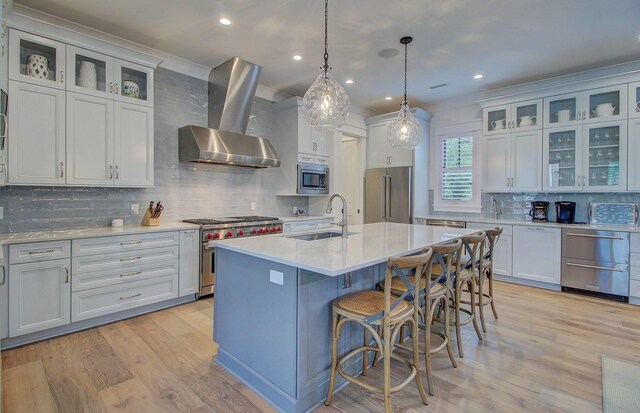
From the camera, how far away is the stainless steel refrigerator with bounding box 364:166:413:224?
17.8 feet

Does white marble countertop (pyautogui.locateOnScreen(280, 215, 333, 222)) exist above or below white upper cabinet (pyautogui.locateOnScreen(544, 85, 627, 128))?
below

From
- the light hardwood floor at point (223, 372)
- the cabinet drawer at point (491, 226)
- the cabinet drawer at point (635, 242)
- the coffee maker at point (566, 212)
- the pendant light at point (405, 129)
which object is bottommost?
the light hardwood floor at point (223, 372)

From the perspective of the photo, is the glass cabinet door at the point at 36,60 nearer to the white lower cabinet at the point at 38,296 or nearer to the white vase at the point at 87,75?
the white vase at the point at 87,75

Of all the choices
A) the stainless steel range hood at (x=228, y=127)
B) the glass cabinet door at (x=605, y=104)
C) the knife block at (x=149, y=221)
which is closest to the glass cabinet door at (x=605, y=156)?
the glass cabinet door at (x=605, y=104)

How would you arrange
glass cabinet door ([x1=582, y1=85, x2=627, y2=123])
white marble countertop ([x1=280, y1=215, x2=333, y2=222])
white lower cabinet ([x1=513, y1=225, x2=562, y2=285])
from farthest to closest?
white marble countertop ([x1=280, y1=215, x2=333, y2=222]), white lower cabinet ([x1=513, y1=225, x2=562, y2=285]), glass cabinet door ([x1=582, y1=85, x2=627, y2=123])

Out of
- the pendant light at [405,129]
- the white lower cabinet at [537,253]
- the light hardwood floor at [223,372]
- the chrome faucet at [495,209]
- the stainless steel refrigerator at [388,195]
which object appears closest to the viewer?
the light hardwood floor at [223,372]

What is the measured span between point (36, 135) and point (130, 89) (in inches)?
38.6

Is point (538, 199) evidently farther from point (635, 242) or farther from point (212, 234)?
point (212, 234)

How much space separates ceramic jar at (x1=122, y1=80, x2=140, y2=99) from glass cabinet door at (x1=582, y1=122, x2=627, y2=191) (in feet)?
18.2

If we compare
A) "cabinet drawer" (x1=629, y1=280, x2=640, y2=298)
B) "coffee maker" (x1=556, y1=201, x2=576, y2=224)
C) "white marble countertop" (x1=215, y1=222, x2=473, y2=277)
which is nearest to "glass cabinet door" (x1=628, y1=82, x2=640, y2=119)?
"coffee maker" (x1=556, y1=201, x2=576, y2=224)

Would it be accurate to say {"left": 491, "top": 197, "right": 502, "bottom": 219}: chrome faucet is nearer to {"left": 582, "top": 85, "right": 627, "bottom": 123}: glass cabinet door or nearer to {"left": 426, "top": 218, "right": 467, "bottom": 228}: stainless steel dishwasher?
{"left": 426, "top": 218, "right": 467, "bottom": 228}: stainless steel dishwasher

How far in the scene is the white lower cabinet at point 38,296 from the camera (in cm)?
253

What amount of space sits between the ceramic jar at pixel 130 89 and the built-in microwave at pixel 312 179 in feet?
7.51

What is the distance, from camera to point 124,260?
311 cm
